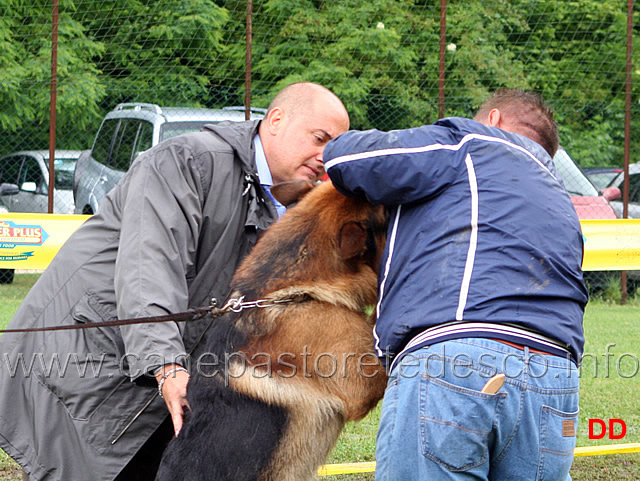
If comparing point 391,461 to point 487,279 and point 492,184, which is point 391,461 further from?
point 492,184

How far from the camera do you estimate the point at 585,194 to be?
10.6 meters

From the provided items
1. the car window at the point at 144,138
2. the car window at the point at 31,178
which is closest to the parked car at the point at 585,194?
the car window at the point at 144,138

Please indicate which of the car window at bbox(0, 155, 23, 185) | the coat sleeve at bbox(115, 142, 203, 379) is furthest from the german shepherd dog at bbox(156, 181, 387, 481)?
the car window at bbox(0, 155, 23, 185)

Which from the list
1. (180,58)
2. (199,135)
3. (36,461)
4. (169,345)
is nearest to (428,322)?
(169,345)

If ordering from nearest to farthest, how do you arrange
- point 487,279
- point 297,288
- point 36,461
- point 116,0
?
point 487,279 → point 297,288 → point 36,461 → point 116,0

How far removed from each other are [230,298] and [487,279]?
91cm

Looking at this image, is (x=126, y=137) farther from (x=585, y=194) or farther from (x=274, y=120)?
(x=274, y=120)

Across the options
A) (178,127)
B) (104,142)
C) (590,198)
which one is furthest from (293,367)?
(104,142)

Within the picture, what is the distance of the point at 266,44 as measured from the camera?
12789 millimetres

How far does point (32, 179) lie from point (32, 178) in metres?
0.02

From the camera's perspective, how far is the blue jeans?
6.55 ft

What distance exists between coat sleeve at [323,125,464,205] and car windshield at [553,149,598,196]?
9.06 meters

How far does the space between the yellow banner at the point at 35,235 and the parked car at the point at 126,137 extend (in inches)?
113

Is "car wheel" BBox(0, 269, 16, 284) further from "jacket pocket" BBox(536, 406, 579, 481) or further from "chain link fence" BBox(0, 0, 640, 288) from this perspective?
"jacket pocket" BBox(536, 406, 579, 481)
